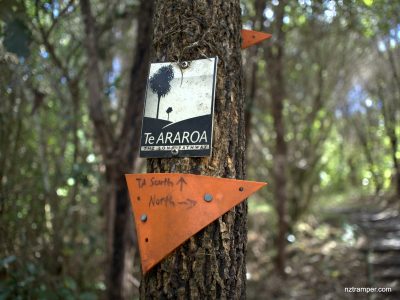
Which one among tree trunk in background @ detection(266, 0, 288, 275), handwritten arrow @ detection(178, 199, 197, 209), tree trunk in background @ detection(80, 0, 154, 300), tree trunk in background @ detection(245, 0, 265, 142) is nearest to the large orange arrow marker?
handwritten arrow @ detection(178, 199, 197, 209)

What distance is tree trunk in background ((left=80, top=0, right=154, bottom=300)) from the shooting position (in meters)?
3.64

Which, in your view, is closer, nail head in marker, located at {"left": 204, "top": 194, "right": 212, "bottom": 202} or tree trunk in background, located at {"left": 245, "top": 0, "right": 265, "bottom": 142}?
nail head in marker, located at {"left": 204, "top": 194, "right": 212, "bottom": 202}

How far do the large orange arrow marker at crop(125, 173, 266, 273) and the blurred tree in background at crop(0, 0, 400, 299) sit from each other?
1.71 metres

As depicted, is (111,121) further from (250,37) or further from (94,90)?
(250,37)

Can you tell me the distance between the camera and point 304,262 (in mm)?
6191

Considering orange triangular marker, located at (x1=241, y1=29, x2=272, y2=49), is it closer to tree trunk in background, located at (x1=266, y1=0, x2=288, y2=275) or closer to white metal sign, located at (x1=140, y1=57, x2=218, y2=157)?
white metal sign, located at (x1=140, y1=57, x2=218, y2=157)

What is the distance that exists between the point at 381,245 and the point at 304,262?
1.17 meters

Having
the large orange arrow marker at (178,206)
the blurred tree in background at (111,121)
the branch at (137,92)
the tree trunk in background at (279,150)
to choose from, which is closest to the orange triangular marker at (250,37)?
the large orange arrow marker at (178,206)

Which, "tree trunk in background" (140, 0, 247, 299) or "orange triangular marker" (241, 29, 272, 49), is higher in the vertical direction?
"orange triangular marker" (241, 29, 272, 49)

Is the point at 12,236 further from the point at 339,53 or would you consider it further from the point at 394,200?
the point at 339,53

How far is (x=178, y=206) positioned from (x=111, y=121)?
3788mm

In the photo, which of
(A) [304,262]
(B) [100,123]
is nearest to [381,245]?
(A) [304,262]

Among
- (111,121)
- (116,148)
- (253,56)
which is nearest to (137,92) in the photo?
(116,148)

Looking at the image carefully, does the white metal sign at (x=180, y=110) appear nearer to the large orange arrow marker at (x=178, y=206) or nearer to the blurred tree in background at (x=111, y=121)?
the large orange arrow marker at (x=178, y=206)
